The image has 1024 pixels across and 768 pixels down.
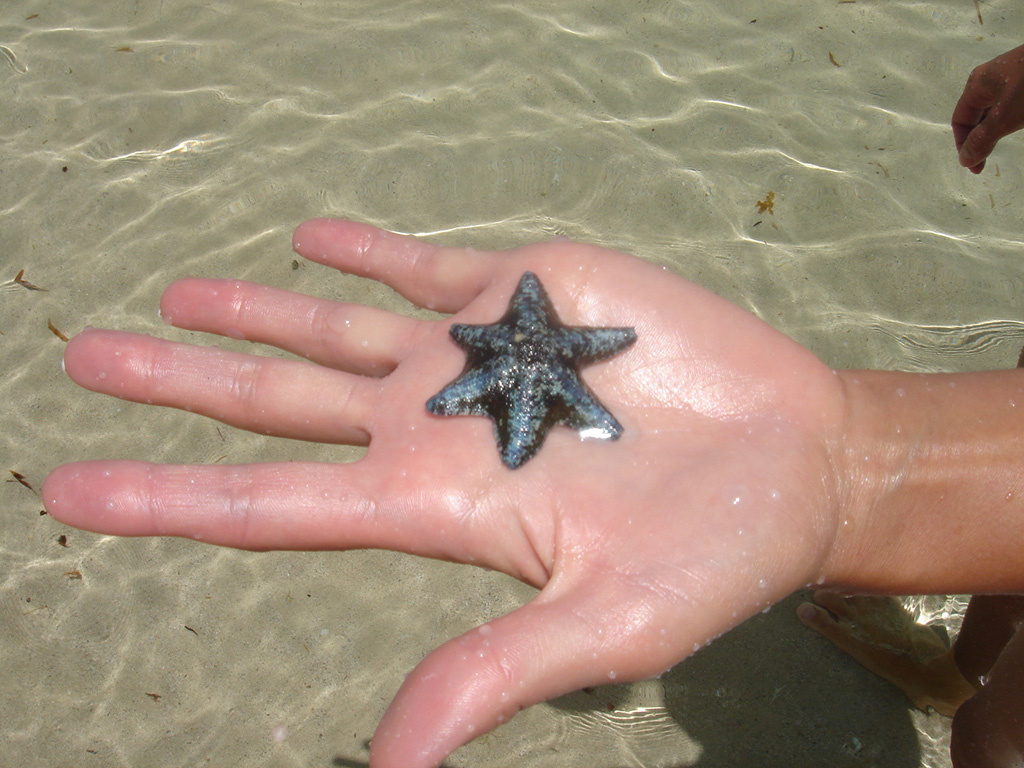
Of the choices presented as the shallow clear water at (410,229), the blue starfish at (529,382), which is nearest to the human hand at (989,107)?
the shallow clear water at (410,229)

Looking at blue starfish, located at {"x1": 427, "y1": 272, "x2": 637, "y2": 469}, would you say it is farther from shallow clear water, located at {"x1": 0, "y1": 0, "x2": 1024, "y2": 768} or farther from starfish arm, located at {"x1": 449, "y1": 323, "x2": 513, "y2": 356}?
shallow clear water, located at {"x1": 0, "y1": 0, "x2": 1024, "y2": 768}

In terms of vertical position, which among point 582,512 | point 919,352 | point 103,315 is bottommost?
point 919,352

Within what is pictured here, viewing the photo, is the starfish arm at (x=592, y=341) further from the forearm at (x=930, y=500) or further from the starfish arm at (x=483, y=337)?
the forearm at (x=930, y=500)

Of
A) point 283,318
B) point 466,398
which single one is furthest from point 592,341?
point 283,318

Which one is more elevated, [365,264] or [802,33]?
[802,33]

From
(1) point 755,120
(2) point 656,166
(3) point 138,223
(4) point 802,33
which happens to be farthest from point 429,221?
(4) point 802,33

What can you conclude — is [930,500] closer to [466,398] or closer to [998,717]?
[998,717]

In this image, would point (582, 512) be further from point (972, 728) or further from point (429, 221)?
point (429, 221)
